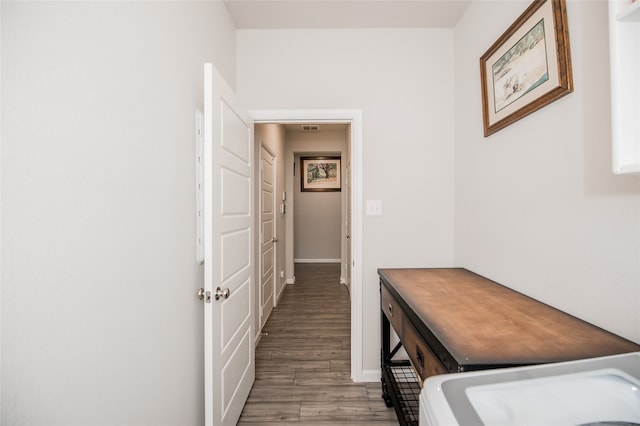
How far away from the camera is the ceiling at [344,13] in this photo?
1.84 meters

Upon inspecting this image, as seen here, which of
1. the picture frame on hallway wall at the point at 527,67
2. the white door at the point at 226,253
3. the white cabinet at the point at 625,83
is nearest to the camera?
the white cabinet at the point at 625,83

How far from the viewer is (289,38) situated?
6.93ft

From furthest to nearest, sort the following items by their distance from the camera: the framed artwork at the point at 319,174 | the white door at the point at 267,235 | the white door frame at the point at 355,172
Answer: the framed artwork at the point at 319,174 → the white door at the point at 267,235 → the white door frame at the point at 355,172

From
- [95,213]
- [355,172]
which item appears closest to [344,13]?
[355,172]

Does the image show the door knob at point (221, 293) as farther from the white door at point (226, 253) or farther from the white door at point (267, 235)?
the white door at point (267, 235)

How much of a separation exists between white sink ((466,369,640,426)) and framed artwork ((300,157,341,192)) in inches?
219

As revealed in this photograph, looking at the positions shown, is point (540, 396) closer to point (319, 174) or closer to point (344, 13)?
point (344, 13)

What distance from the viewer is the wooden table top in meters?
0.82

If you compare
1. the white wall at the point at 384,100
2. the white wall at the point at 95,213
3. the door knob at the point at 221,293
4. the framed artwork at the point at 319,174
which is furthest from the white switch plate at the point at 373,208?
the framed artwork at the point at 319,174

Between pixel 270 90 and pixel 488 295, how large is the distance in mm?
1947

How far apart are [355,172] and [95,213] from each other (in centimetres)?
162

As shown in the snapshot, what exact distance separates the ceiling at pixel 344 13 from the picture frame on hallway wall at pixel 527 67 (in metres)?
0.58

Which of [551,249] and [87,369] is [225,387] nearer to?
[87,369]

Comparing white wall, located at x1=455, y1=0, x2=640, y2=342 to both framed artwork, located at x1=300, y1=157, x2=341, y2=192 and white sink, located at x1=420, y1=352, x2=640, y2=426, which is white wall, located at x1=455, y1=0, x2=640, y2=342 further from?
framed artwork, located at x1=300, y1=157, x2=341, y2=192
